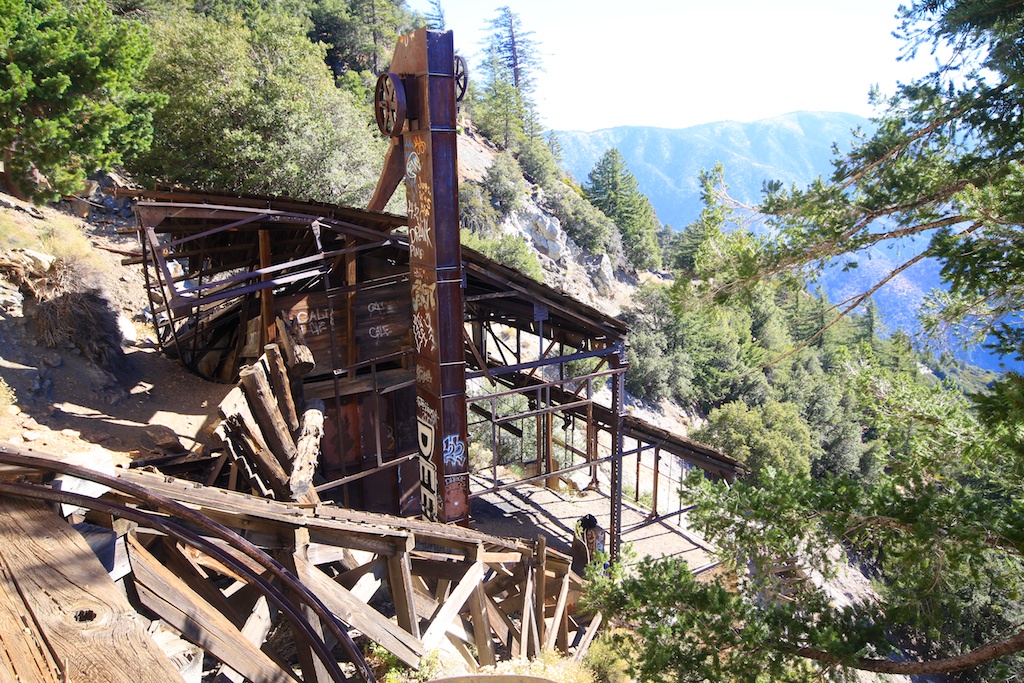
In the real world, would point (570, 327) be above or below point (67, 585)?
below

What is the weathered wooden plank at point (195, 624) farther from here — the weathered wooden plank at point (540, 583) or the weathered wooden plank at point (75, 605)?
the weathered wooden plank at point (540, 583)

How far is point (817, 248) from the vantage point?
7.05 m

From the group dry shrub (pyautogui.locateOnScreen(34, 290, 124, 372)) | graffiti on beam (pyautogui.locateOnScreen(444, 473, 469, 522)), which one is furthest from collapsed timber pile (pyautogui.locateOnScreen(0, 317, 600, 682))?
dry shrub (pyautogui.locateOnScreen(34, 290, 124, 372))

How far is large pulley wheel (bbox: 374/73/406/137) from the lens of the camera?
343 inches

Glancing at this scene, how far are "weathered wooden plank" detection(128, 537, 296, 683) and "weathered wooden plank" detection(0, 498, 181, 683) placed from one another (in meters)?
0.52

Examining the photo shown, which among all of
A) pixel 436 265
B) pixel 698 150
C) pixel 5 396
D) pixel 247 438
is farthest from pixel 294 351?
pixel 698 150

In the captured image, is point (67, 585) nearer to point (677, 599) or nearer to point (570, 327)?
point (677, 599)

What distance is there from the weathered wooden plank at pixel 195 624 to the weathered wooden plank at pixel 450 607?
1.92 m

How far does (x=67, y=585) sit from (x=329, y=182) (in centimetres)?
2427

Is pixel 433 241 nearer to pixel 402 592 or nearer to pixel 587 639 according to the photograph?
pixel 402 592

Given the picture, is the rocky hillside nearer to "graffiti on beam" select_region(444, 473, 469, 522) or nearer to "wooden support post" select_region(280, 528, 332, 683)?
"graffiti on beam" select_region(444, 473, 469, 522)

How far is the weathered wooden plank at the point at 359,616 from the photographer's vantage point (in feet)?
13.3

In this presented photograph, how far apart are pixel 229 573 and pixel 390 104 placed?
7.02 metres

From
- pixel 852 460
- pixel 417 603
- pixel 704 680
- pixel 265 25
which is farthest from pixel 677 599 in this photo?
pixel 852 460
